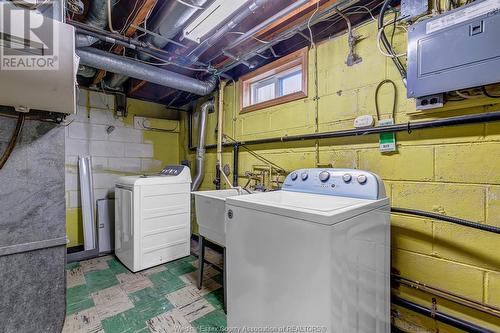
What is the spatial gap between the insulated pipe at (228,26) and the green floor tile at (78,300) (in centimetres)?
239

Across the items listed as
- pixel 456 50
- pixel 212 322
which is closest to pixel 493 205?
pixel 456 50

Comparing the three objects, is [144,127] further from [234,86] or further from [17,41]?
[17,41]

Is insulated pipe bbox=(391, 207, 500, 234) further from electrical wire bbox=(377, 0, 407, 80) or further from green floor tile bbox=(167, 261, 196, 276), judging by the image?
green floor tile bbox=(167, 261, 196, 276)

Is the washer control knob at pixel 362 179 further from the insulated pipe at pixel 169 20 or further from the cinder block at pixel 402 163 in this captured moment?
the insulated pipe at pixel 169 20

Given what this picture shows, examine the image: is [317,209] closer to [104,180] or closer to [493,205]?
[493,205]

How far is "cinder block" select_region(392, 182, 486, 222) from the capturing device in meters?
1.28

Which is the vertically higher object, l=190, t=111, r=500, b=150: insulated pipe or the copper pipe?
l=190, t=111, r=500, b=150: insulated pipe

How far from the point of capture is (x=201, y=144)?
3.20m

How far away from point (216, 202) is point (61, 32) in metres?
1.34

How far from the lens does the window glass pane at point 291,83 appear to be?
2.29 metres

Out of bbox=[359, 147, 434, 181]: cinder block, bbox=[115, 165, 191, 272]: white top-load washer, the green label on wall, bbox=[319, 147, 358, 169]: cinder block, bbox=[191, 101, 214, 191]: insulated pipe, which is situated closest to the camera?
bbox=[359, 147, 434, 181]: cinder block

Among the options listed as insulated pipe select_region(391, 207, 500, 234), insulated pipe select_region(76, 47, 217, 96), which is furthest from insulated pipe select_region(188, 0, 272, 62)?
insulated pipe select_region(391, 207, 500, 234)

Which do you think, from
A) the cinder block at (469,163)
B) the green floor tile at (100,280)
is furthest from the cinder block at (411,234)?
the green floor tile at (100,280)

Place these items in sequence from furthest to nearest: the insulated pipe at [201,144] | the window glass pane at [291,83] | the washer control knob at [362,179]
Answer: the insulated pipe at [201,144], the window glass pane at [291,83], the washer control knob at [362,179]
